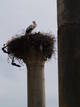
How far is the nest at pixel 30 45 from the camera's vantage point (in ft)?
49.4

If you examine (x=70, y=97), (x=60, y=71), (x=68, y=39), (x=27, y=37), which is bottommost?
(x=70, y=97)

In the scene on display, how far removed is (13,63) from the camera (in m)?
15.5

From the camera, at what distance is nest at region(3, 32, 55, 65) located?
593 inches

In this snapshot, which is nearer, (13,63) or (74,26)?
(74,26)

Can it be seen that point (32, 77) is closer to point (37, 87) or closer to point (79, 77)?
point (37, 87)

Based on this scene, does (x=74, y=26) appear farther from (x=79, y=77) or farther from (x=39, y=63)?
(x=39, y=63)

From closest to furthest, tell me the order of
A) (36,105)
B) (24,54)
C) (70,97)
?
1. (70,97)
2. (36,105)
3. (24,54)

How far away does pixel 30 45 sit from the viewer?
15008mm

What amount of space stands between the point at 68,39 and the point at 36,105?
10.7m

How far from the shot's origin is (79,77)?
11.4 feet

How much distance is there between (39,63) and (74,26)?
36.6 ft

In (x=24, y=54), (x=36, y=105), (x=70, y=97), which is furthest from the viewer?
(x=24, y=54)

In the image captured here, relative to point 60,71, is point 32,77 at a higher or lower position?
higher

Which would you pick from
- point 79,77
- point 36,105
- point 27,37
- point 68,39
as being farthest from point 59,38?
point 27,37
